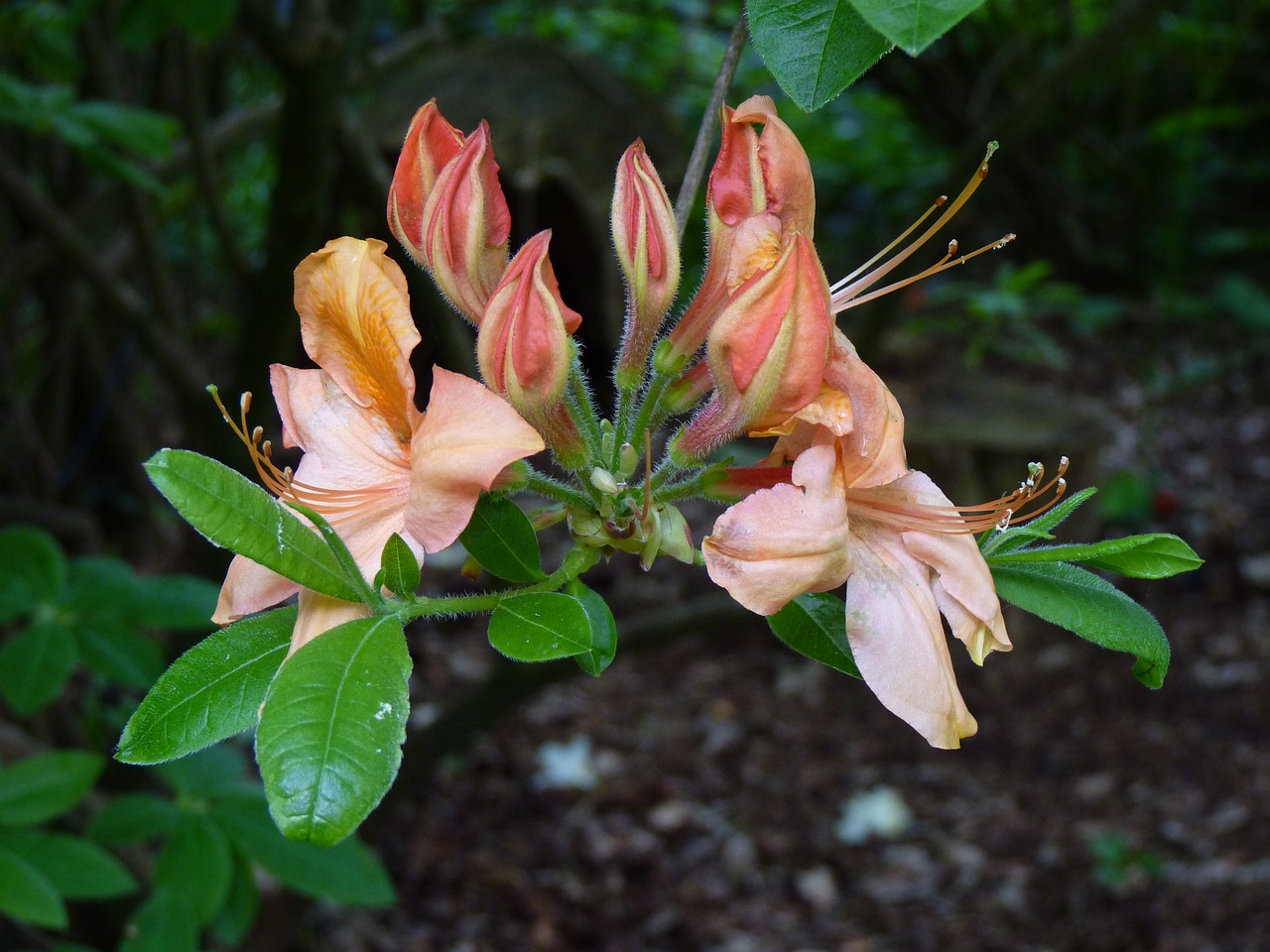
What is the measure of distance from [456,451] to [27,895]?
3.70 feet

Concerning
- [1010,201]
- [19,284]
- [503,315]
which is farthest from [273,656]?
[1010,201]

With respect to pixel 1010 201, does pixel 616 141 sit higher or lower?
higher

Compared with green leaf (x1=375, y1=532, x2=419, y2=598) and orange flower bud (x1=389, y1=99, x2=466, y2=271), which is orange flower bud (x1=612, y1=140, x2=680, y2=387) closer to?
orange flower bud (x1=389, y1=99, x2=466, y2=271)

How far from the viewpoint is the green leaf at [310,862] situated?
189cm

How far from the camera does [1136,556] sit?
0.89 metres

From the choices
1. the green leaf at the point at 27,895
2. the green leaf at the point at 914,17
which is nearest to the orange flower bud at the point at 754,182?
the green leaf at the point at 914,17

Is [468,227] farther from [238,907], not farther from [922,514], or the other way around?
[238,907]

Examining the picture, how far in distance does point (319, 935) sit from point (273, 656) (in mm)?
2620

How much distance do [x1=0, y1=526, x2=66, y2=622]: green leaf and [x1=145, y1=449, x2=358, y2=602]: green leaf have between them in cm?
136

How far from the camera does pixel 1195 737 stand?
147 inches

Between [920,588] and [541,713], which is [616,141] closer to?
[541,713]

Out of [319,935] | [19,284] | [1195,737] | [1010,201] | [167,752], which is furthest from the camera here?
[1010,201]

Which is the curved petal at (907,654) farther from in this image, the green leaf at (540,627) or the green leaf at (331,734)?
the green leaf at (331,734)

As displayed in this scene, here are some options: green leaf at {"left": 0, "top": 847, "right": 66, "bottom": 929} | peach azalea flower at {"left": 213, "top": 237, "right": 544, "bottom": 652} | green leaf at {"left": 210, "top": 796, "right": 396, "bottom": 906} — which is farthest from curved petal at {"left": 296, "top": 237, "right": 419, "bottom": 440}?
green leaf at {"left": 210, "top": 796, "right": 396, "bottom": 906}
